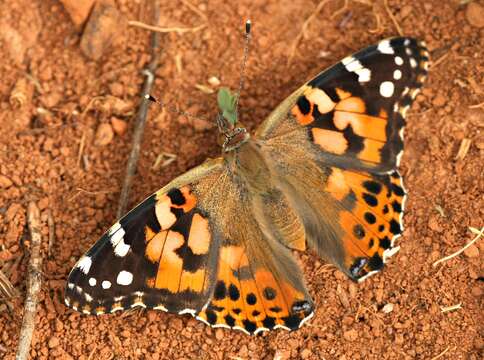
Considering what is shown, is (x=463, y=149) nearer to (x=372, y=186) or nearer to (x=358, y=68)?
(x=372, y=186)

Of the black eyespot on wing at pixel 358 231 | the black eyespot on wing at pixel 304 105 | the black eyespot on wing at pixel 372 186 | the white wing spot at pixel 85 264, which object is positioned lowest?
the white wing spot at pixel 85 264

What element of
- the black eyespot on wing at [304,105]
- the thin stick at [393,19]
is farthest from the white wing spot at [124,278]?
the thin stick at [393,19]

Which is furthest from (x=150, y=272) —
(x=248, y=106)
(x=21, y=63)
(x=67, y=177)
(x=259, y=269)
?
(x=21, y=63)

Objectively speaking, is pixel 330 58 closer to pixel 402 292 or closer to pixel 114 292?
pixel 402 292

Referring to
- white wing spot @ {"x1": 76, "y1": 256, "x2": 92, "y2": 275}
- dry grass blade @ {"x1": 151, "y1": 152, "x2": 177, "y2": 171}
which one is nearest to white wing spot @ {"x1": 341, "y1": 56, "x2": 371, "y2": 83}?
dry grass blade @ {"x1": 151, "y1": 152, "x2": 177, "y2": 171}

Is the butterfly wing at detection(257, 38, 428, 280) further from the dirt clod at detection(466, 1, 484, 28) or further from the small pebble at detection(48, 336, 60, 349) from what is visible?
the small pebble at detection(48, 336, 60, 349)

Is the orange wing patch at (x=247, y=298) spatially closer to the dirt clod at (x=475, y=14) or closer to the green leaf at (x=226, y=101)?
the green leaf at (x=226, y=101)

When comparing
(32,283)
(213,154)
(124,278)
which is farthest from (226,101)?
(32,283)
